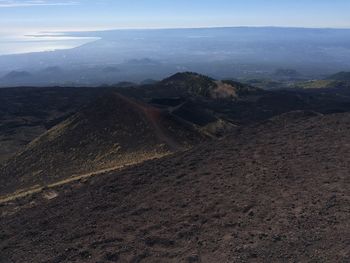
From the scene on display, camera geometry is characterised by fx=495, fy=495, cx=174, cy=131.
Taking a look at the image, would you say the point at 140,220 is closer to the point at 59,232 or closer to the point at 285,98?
the point at 59,232

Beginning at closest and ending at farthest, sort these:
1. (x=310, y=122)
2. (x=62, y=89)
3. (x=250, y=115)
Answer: (x=310, y=122) → (x=250, y=115) → (x=62, y=89)

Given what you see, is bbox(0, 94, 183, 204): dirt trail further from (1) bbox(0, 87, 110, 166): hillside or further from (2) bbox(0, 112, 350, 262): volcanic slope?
(1) bbox(0, 87, 110, 166): hillside

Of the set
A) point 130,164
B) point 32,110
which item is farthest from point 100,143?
point 32,110

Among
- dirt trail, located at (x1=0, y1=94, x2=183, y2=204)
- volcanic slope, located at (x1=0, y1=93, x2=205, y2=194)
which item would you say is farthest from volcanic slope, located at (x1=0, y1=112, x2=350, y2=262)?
volcanic slope, located at (x1=0, y1=93, x2=205, y2=194)

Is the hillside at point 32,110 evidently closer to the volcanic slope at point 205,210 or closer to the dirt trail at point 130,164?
the dirt trail at point 130,164

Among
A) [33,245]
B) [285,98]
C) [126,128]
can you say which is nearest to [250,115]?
[285,98]

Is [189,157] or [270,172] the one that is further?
[189,157]
